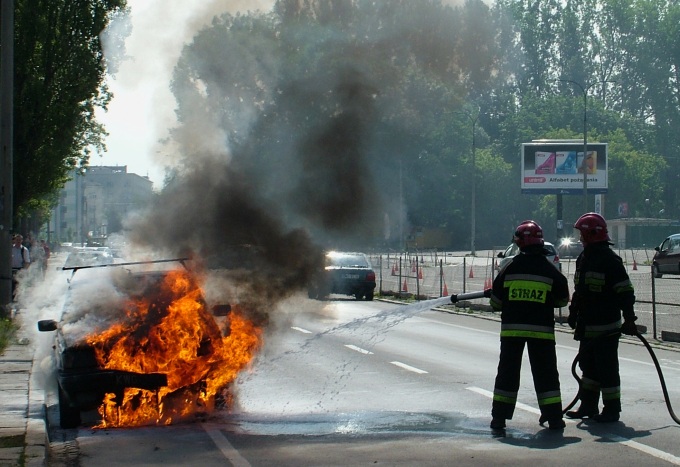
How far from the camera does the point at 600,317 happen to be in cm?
817

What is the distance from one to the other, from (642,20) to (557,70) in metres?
10.8

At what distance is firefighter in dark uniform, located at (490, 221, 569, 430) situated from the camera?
25.0 feet

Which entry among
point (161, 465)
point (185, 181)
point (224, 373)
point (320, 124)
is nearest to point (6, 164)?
point (185, 181)

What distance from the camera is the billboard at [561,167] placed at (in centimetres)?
6278

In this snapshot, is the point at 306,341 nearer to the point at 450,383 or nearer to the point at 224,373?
the point at 450,383

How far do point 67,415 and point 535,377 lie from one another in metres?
4.02

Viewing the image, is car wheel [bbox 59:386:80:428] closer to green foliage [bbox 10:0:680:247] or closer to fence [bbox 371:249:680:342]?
green foliage [bbox 10:0:680:247]

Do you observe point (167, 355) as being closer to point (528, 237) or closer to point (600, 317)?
point (528, 237)

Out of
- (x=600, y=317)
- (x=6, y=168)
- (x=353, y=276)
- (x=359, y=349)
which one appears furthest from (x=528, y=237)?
(x=353, y=276)

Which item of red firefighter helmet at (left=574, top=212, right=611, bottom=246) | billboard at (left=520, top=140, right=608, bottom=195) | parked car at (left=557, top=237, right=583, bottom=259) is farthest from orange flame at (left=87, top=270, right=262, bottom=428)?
billboard at (left=520, top=140, right=608, bottom=195)

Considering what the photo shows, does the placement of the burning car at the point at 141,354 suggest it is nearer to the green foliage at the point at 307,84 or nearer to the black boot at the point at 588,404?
the black boot at the point at 588,404

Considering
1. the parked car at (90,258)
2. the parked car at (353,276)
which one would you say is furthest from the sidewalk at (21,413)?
the parked car at (353,276)

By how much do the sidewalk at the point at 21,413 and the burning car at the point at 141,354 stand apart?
0.42 metres

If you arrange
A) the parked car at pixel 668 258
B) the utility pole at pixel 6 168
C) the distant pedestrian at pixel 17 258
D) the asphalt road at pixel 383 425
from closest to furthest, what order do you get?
the asphalt road at pixel 383 425
the utility pole at pixel 6 168
the distant pedestrian at pixel 17 258
the parked car at pixel 668 258
